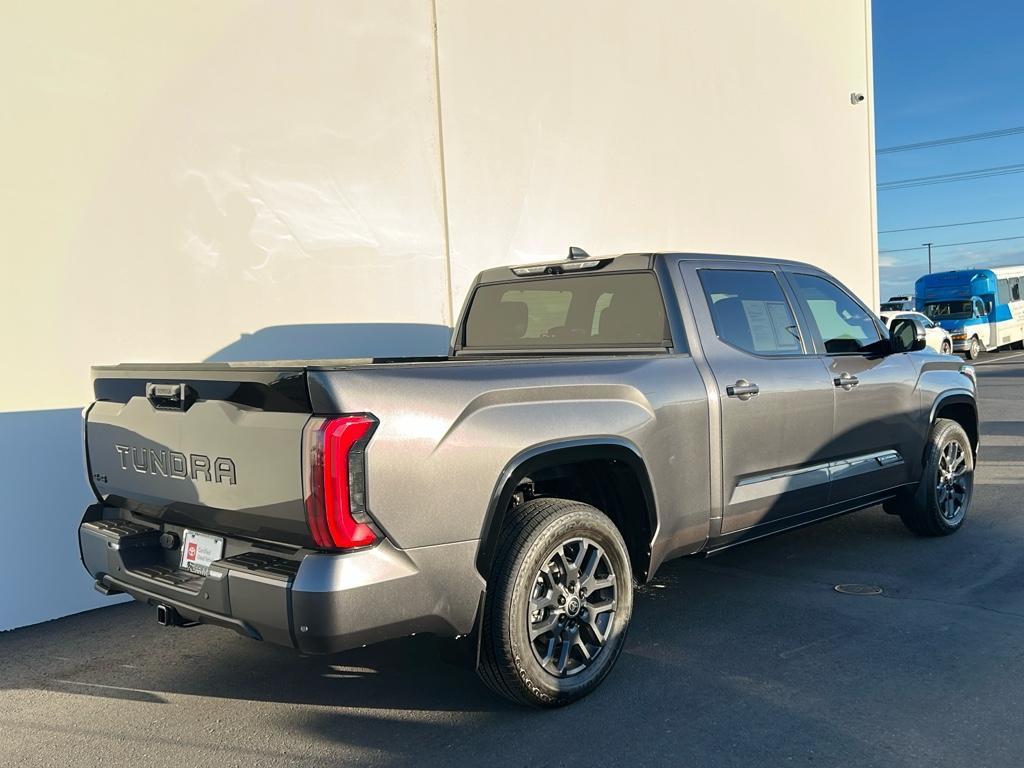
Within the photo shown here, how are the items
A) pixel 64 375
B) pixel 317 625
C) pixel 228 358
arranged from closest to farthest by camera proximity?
pixel 317 625 < pixel 64 375 < pixel 228 358

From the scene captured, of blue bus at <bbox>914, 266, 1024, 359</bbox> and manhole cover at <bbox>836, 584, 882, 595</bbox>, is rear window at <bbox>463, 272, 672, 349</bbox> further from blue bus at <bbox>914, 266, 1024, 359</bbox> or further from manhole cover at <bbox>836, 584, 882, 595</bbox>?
blue bus at <bbox>914, 266, 1024, 359</bbox>

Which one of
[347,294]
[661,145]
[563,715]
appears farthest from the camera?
[661,145]

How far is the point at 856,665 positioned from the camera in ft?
13.4

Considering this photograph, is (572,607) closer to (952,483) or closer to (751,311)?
(751,311)

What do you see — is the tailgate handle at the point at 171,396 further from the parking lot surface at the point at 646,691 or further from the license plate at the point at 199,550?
the parking lot surface at the point at 646,691

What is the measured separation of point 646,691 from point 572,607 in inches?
20.6

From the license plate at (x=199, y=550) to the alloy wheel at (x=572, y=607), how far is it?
121cm

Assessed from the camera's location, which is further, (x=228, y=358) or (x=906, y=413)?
(x=228, y=358)

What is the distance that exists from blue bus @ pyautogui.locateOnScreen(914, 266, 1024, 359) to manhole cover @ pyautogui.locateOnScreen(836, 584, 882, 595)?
25.4 m

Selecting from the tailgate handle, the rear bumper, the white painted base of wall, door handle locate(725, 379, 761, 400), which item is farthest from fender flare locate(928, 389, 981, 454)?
the white painted base of wall

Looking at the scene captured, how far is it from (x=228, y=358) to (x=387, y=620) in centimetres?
369

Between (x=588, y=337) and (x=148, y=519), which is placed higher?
(x=588, y=337)

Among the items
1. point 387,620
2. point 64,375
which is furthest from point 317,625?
point 64,375

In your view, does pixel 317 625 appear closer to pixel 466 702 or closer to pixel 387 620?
pixel 387 620
